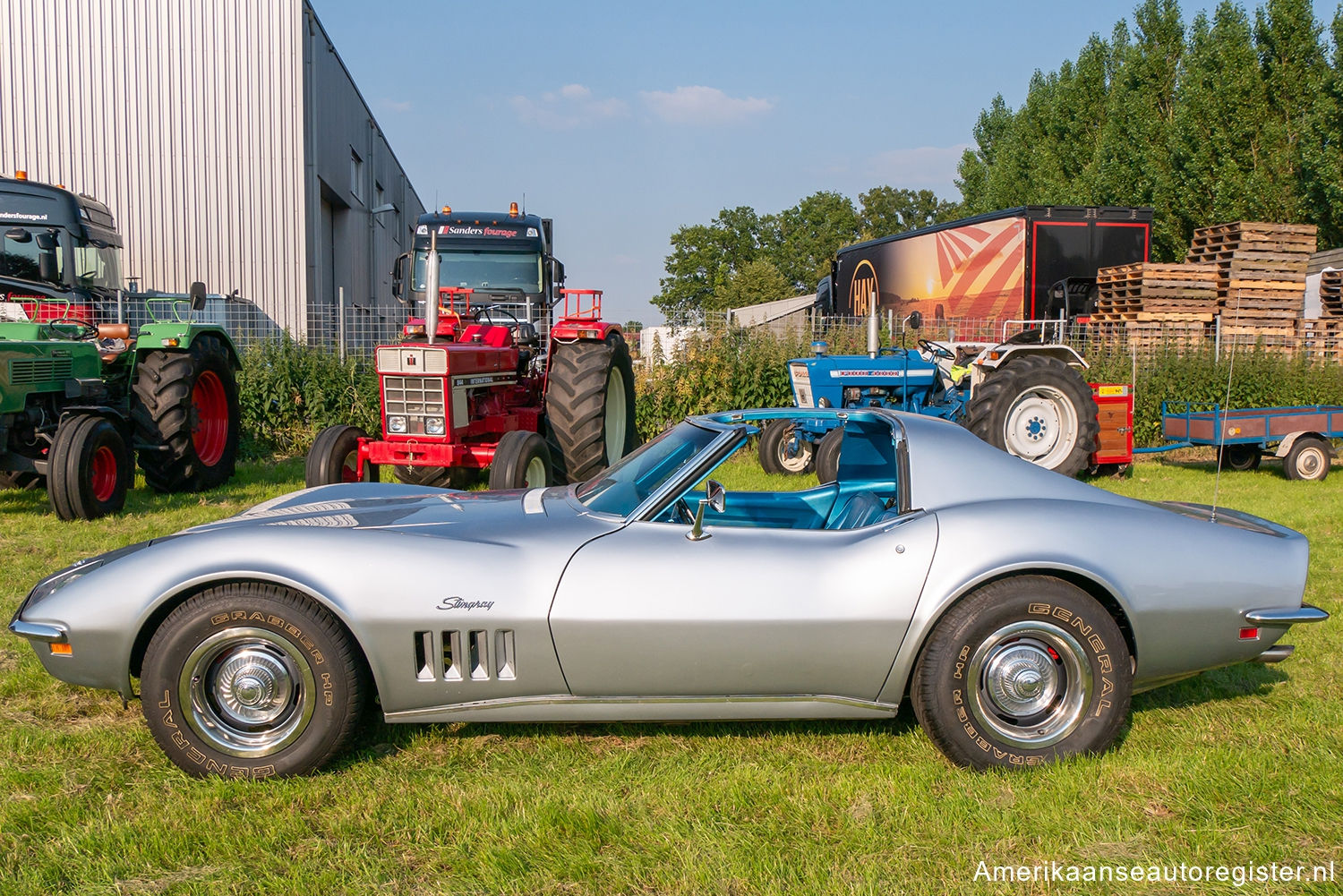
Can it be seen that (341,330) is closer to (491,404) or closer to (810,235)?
(491,404)

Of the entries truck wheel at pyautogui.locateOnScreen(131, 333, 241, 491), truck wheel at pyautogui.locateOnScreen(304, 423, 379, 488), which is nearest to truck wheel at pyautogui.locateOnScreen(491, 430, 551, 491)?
truck wheel at pyautogui.locateOnScreen(304, 423, 379, 488)

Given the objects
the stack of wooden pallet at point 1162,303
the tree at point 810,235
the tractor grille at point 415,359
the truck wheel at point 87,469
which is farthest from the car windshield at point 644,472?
the tree at point 810,235

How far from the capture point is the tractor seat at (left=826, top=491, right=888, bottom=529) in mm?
3510

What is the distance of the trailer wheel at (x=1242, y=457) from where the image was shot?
1095 centimetres

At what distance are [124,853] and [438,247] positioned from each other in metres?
8.79

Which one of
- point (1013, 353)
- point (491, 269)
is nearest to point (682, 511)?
point (1013, 353)

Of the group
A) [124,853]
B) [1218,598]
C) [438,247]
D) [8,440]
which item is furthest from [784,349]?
[124,853]

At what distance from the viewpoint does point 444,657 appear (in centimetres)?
296

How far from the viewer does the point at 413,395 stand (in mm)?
7227

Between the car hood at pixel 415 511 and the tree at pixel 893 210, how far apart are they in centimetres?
7543

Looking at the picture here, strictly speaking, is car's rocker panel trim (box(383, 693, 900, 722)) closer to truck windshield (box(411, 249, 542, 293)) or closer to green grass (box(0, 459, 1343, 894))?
green grass (box(0, 459, 1343, 894))

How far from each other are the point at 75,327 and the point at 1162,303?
13.8 meters

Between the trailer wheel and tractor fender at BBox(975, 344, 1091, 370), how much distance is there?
2.53m

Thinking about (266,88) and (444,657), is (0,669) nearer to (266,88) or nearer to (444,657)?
(444,657)
